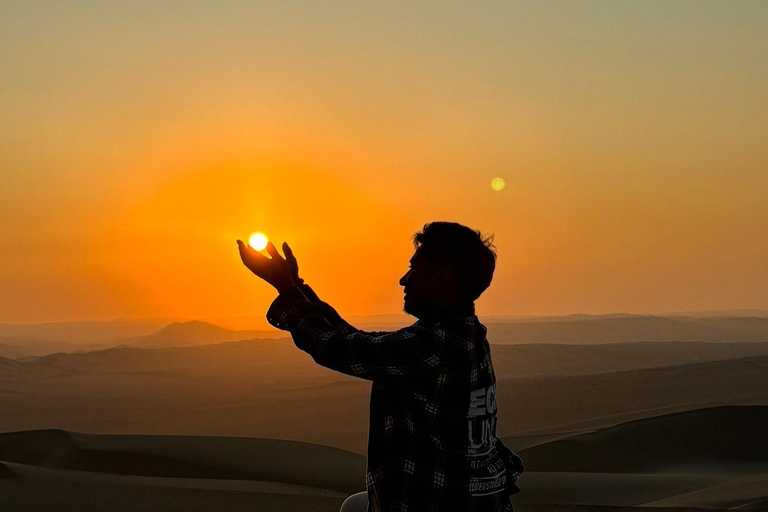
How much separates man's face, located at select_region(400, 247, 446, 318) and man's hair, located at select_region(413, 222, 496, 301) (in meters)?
0.02

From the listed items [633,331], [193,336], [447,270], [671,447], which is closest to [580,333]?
[633,331]

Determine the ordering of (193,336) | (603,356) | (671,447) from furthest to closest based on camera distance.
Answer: (193,336)
(603,356)
(671,447)

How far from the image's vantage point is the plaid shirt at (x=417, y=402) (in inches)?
90.4

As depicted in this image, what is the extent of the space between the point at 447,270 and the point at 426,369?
0.29 m

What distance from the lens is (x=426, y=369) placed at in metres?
2.31

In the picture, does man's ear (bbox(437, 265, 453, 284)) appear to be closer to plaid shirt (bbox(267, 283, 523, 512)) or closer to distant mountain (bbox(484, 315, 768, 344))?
plaid shirt (bbox(267, 283, 523, 512))

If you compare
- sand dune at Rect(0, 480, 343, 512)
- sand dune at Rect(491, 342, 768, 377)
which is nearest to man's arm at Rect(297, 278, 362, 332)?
sand dune at Rect(0, 480, 343, 512)

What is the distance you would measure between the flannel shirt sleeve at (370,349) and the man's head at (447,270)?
12 cm

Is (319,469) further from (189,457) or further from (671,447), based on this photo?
(671,447)

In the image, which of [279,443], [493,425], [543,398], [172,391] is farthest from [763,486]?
[172,391]

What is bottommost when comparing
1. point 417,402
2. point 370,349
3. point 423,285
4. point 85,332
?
point 85,332

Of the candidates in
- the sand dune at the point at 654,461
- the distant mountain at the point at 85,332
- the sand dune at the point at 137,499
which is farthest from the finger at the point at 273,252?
the distant mountain at the point at 85,332

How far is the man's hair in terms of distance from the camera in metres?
2.44

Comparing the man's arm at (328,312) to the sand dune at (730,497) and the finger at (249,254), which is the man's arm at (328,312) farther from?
the sand dune at (730,497)
